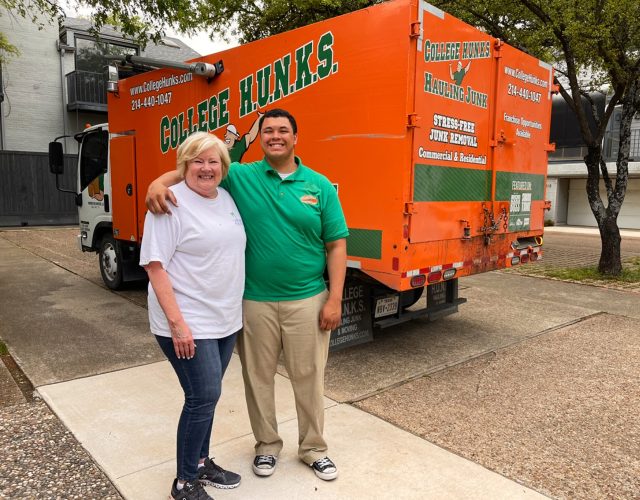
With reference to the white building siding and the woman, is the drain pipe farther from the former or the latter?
the woman

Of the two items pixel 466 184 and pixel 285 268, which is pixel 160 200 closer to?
pixel 285 268

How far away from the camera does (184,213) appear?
95.0 inches

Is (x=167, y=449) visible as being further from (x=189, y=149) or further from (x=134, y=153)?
(x=134, y=153)

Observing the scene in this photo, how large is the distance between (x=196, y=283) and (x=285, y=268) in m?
0.49

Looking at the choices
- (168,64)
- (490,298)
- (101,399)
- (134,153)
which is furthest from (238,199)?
(490,298)

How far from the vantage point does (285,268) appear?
2742mm

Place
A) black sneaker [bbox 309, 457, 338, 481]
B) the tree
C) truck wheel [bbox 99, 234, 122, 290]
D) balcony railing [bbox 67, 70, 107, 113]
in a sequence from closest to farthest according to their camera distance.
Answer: black sneaker [bbox 309, 457, 338, 481]
truck wheel [bbox 99, 234, 122, 290]
the tree
balcony railing [bbox 67, 70, 107, 113]

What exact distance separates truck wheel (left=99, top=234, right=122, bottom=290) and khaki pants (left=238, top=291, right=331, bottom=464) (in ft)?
18.0

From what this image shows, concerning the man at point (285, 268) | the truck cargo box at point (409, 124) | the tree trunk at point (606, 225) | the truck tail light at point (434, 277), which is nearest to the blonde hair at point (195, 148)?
the man at point (285, 268)

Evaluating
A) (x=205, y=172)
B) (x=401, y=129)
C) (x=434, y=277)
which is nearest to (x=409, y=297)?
(x=434, y=277)

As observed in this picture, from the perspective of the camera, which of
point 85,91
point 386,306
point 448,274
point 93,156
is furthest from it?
point 85,91

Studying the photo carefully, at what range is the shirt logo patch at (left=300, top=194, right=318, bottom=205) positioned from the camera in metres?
2.74

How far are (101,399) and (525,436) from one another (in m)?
3.04

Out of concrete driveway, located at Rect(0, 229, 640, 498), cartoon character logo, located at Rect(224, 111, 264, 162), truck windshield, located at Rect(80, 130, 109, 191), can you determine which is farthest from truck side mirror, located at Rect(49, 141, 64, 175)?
cartoon character logo, located at Rect(224, 111, 264, 162)
